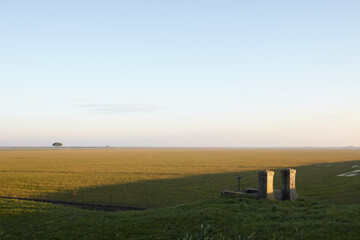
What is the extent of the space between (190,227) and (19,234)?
981cm

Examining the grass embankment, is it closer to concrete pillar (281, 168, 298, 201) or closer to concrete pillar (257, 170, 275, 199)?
concrete pillar (257, 170, 275, 199)

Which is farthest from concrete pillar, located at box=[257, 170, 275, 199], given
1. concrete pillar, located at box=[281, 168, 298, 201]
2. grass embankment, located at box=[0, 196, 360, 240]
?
concrete pillar, located at box=[281, 168, 298, 201]

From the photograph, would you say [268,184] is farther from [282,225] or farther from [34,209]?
[34,209]

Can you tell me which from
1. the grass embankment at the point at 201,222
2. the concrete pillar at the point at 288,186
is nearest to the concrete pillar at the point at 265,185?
the grass embankment at the point at 201,222

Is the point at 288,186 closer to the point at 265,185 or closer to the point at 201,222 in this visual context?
the point at 265,185

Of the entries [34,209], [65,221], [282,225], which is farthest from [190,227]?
[34,209]

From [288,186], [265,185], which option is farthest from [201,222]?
[288,186]

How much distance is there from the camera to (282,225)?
565 inches

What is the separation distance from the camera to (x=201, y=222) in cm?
1552

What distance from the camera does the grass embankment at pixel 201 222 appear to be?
13633 mm

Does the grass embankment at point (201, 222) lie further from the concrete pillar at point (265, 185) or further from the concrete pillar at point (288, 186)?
the concrete pillar at point (288, 186)

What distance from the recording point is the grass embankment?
1363 cm

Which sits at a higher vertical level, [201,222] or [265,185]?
[265,185]

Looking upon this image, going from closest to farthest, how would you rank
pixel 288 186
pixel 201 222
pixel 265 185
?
pixel 201 222
pixel 265 185
pixel 288 186
